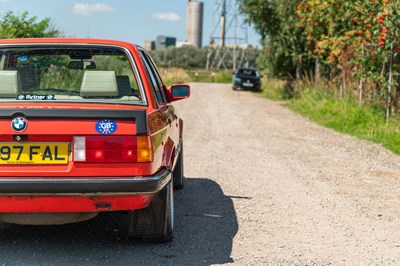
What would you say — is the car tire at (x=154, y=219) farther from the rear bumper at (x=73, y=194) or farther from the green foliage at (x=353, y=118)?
the green foliage at (x=353, y=118)

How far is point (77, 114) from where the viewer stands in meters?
4.04

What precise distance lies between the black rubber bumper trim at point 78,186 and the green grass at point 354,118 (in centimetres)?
728

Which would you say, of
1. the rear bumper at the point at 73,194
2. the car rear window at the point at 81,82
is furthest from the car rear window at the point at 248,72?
the rear bumper at the point at 73,194

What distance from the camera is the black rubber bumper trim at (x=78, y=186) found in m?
3.98

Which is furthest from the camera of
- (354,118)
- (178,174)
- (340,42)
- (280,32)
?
(280,32)

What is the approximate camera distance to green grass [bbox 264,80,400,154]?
11609 millimetres

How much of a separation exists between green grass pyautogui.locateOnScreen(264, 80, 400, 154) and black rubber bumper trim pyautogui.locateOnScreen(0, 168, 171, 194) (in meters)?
7.28

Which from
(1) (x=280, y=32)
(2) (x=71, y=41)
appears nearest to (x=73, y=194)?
(2) (x=71, y=41)

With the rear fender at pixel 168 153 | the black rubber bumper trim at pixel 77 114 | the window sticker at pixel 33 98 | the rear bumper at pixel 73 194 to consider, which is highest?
the window sticker at pixel 33 98

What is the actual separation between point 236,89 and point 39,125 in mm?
→ 32787

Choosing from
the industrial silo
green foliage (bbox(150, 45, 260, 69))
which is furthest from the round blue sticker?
the industrial silo

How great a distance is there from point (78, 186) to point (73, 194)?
0.07m

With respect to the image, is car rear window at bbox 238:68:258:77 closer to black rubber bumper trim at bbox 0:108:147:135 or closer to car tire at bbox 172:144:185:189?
car tire at bbox 172:144:185:189

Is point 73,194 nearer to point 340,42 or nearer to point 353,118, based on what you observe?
point 353,118
